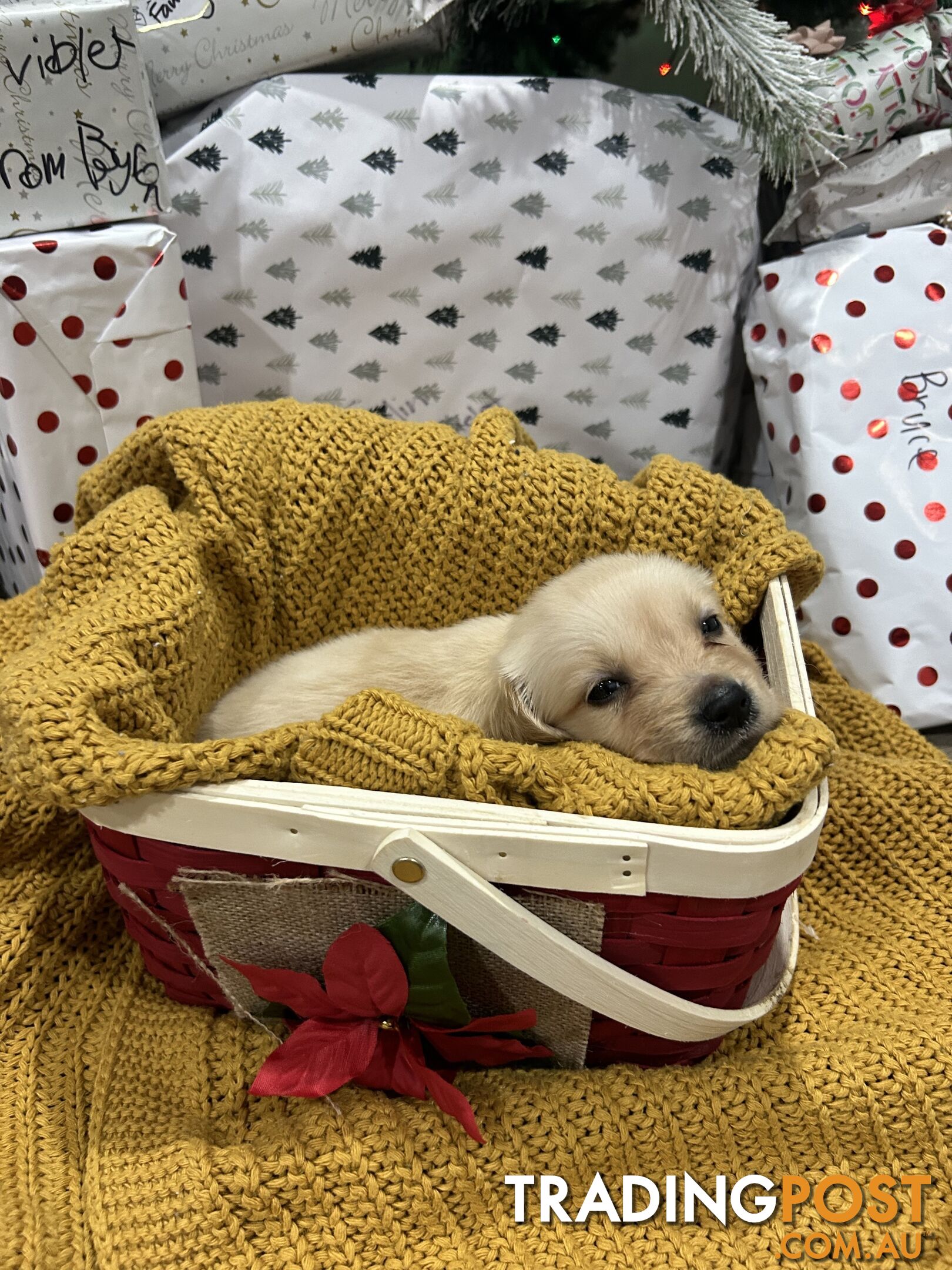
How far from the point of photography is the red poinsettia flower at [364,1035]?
995 mm

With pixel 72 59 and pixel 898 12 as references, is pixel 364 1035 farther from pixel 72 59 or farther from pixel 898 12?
pixel 898 12

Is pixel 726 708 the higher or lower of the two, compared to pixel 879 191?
lower

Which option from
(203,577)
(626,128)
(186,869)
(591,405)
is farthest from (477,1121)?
(626,128)

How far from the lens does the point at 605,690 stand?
1288mm

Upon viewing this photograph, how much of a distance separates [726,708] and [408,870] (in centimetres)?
47

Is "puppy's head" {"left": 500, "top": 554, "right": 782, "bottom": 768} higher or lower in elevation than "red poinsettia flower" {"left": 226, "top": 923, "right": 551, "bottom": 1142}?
higher

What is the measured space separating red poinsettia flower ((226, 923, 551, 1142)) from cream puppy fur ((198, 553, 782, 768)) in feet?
1.30

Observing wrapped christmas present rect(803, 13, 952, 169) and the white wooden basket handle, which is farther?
wrapped christmas present rect(803, 13, 952, 169)

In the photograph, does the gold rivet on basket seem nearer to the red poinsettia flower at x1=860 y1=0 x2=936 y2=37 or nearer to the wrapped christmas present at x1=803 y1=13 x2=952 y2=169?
the wrapped christmas present at x1=803 y1=13 x2=952 y2=169

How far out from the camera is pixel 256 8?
56.0 inches

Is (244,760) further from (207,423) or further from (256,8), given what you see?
(256,8)

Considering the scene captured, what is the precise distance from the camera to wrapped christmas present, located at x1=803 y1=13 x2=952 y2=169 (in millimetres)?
1496

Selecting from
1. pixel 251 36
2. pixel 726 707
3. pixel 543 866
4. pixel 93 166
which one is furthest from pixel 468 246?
pixel 543 866

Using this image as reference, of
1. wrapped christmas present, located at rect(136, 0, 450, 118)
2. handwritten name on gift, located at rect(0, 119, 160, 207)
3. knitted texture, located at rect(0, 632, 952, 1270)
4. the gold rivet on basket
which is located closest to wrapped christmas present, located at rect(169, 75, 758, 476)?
wrapped christmas present, located at rect(136, 0, 450, 118)
